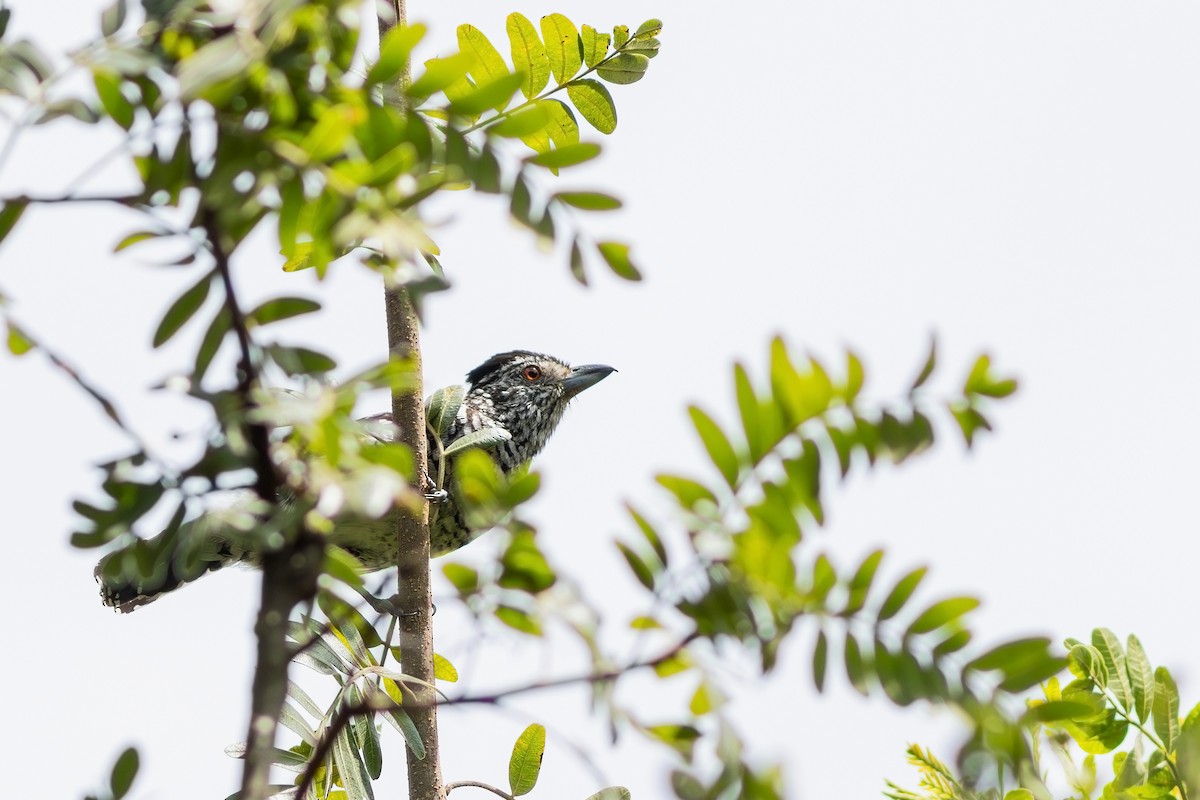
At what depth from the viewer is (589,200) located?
1605 mm

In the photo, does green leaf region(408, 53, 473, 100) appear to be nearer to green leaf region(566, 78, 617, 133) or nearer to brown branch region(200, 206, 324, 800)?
brown branch region(200, 206, 324, 800)

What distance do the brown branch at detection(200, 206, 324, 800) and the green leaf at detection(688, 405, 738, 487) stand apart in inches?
15.0

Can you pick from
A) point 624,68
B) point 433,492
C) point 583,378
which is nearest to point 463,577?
point 624,68

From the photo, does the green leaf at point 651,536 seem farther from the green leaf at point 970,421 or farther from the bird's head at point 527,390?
the bird's head at point 527,390

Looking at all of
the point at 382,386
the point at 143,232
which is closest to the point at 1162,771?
the point at 382,386

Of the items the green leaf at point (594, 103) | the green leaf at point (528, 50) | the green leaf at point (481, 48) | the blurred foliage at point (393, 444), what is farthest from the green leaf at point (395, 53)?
the green leaf at point (594, 103)

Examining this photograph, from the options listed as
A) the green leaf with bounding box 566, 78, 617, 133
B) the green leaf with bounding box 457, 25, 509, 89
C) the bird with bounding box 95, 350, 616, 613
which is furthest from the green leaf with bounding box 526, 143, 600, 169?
the bird with bounding box 95, 350, 616, 613

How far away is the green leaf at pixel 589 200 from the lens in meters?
1.60

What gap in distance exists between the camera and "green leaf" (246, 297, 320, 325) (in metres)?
1.51

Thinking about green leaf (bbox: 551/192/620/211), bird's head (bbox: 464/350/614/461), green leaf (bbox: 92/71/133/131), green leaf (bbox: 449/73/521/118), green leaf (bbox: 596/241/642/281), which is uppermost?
bird's head (bbox: 464/350/614/461)

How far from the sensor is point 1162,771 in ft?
8.29

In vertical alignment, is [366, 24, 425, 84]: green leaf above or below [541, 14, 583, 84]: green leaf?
below

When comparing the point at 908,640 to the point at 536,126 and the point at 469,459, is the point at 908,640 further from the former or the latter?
→ the point at 536,126

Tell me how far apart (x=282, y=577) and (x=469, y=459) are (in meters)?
0.25
